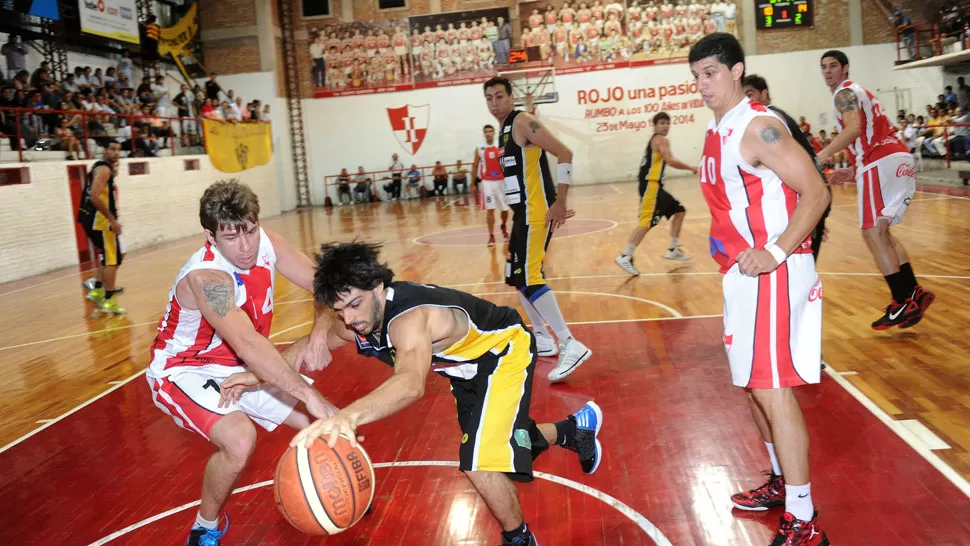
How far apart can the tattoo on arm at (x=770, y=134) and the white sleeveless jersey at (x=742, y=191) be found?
7cm

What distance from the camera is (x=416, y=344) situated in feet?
8.91

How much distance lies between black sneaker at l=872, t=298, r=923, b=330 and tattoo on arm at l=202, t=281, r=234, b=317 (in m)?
5.17

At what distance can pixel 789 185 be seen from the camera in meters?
3.01

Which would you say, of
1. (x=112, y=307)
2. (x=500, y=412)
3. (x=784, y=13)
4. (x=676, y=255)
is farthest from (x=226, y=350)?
(x=784, y=13)

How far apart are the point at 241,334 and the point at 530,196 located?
335 centimetres

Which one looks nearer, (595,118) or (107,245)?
(107,245)

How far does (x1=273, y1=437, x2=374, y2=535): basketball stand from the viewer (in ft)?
8.20

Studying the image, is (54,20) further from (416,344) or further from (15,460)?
(416,344)

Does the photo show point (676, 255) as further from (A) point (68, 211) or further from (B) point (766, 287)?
(A) point (68, 211)

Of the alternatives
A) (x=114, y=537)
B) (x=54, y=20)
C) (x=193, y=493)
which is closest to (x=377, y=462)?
(x=193, y=493)

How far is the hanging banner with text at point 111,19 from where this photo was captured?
1869 cm

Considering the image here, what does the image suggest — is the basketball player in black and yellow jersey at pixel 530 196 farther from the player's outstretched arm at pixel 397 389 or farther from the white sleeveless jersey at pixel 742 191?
the player's outstretched arm at pixel 397 389

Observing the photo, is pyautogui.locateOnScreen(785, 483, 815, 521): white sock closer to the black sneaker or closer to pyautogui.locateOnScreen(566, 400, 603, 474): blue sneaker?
pyautogui.locateOnScreen(566, 400, 603, 474): blue sneaker

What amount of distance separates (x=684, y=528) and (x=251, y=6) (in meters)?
27.1
